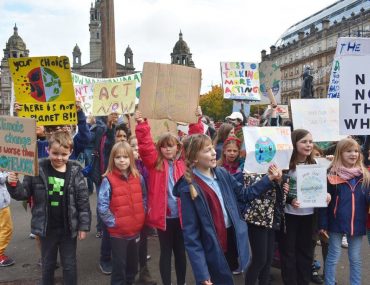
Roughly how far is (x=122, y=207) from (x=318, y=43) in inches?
2579

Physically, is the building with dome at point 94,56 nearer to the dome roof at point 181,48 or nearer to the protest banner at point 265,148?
the dome roof at point 181,48

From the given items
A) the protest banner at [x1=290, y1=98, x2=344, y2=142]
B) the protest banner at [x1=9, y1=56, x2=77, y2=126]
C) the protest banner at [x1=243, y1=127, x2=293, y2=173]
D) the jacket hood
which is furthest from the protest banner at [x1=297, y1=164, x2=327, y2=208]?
the protest banner at [x1=9, y1=56, x2=77, y2=126]

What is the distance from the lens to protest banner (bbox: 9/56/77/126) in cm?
446

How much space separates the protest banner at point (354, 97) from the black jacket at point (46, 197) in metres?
2.50

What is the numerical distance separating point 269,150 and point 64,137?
1.80m

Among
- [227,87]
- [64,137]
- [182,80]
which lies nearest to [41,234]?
[64,137]

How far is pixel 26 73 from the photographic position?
4488 mm

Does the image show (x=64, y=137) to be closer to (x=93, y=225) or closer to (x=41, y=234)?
(x=41, y=234)

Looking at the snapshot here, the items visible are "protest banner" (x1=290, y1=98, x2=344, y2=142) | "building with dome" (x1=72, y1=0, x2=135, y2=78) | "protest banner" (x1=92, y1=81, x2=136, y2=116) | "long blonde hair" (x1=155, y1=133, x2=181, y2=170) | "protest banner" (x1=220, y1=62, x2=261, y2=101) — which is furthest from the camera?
"building with dome" (x1=72, y1=0, x2=135, y2=78)

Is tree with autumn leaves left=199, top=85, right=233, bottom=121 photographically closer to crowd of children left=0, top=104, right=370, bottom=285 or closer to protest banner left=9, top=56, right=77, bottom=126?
protest banner left=9, top=56, right=77, bottom=126

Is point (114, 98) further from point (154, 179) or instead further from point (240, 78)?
point (240, 78)

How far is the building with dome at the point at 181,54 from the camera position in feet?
193

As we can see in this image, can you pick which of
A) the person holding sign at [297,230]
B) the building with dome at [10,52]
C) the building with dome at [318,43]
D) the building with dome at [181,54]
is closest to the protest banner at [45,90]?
the person holding sign at [297,230]

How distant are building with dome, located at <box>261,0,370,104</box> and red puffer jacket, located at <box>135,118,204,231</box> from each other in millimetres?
50645
